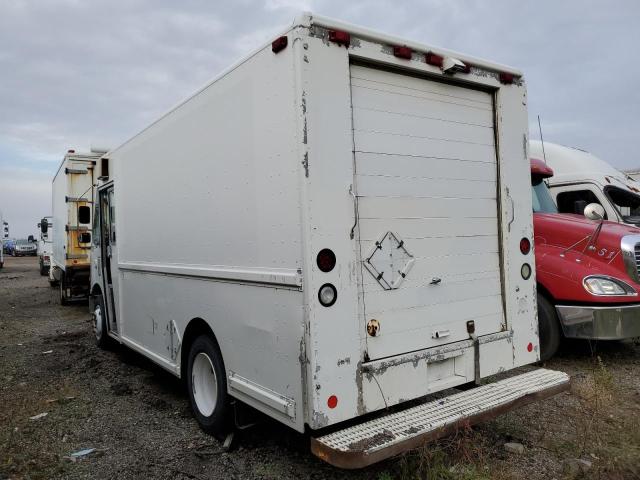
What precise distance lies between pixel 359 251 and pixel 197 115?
2.00 meters

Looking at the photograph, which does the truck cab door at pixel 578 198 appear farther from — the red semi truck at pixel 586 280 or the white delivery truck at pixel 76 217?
the white delivery truck at pixel 76 217

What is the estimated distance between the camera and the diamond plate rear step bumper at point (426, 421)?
2969mm

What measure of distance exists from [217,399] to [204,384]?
1.53 feet

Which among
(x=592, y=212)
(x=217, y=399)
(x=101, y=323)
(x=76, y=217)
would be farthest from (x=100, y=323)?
(x=592, y=212)

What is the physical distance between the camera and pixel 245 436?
4.45 metres

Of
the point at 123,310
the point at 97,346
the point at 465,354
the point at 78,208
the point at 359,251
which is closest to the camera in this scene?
the point at 359,251

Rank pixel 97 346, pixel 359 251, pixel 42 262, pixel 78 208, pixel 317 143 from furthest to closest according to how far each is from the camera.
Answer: pixel 42 262, pixel 78 208, pixel 97 346, pixel 359 251, pixel 317 143

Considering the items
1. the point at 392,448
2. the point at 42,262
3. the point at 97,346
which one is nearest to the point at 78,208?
the point at 97,346

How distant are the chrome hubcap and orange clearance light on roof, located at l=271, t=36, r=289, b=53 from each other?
2.59 metres

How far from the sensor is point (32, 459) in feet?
13.8

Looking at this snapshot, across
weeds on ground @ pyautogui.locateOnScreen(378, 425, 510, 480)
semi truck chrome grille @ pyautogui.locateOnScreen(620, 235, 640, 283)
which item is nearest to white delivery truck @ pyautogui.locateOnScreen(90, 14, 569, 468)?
weeds on ground @ pyautogui.locateOnScreen(378, 425, 510, 480)

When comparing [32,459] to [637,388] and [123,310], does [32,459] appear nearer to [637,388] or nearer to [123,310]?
[123,310]

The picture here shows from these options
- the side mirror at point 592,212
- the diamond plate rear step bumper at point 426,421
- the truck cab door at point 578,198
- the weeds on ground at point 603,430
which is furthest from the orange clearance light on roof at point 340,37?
the truck cab door at point 578,198

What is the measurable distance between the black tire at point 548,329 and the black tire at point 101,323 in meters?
6.01
